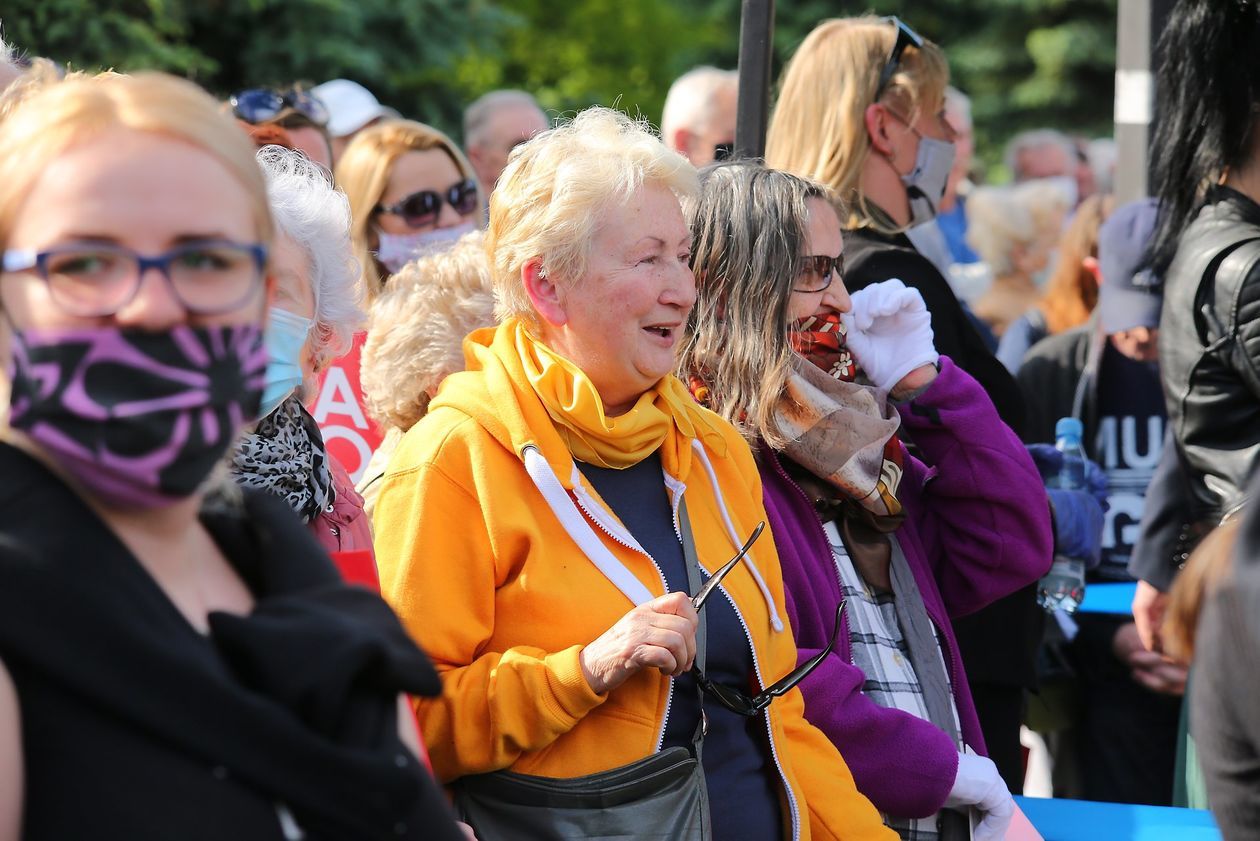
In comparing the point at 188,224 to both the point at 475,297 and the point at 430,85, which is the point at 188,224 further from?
the point at 430,85

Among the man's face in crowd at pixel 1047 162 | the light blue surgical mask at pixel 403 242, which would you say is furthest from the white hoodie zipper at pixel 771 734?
the man's face in crowd at pixel 1047 162

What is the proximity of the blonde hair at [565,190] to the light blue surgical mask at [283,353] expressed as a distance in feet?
1.36

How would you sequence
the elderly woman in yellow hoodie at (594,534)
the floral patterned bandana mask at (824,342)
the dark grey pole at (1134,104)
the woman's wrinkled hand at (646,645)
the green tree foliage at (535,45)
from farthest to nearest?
1. the green tree foliage at (535,45)
2. the dark grey pole at (1134,104)
3. the floral patterned bandana mask at (824,342)
4. the elderly woman in yellow hoodie at (594,534)
5. the woman's wrinkled hand at (646,645)

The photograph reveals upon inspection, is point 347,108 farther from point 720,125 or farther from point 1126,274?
point 1126,274

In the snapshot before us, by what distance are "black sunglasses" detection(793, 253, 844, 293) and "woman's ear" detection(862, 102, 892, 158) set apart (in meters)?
0.90

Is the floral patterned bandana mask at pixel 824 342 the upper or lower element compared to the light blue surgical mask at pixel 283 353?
lower

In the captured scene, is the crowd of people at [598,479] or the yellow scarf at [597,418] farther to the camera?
the yellow scarf at [597,418]

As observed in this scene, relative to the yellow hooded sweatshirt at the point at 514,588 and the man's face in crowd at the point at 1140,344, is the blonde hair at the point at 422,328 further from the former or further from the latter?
the man's face in crowd at the point at 1140,344

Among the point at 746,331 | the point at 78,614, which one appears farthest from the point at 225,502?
the point at 746,331

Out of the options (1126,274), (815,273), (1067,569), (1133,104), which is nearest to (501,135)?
(1133,104)

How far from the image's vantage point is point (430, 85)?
50.2 ft

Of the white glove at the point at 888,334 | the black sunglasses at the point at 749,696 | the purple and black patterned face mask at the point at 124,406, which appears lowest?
the black sunglasses at the point at 749,696

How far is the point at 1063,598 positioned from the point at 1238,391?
977 mm

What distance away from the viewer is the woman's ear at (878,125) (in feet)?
13.9
